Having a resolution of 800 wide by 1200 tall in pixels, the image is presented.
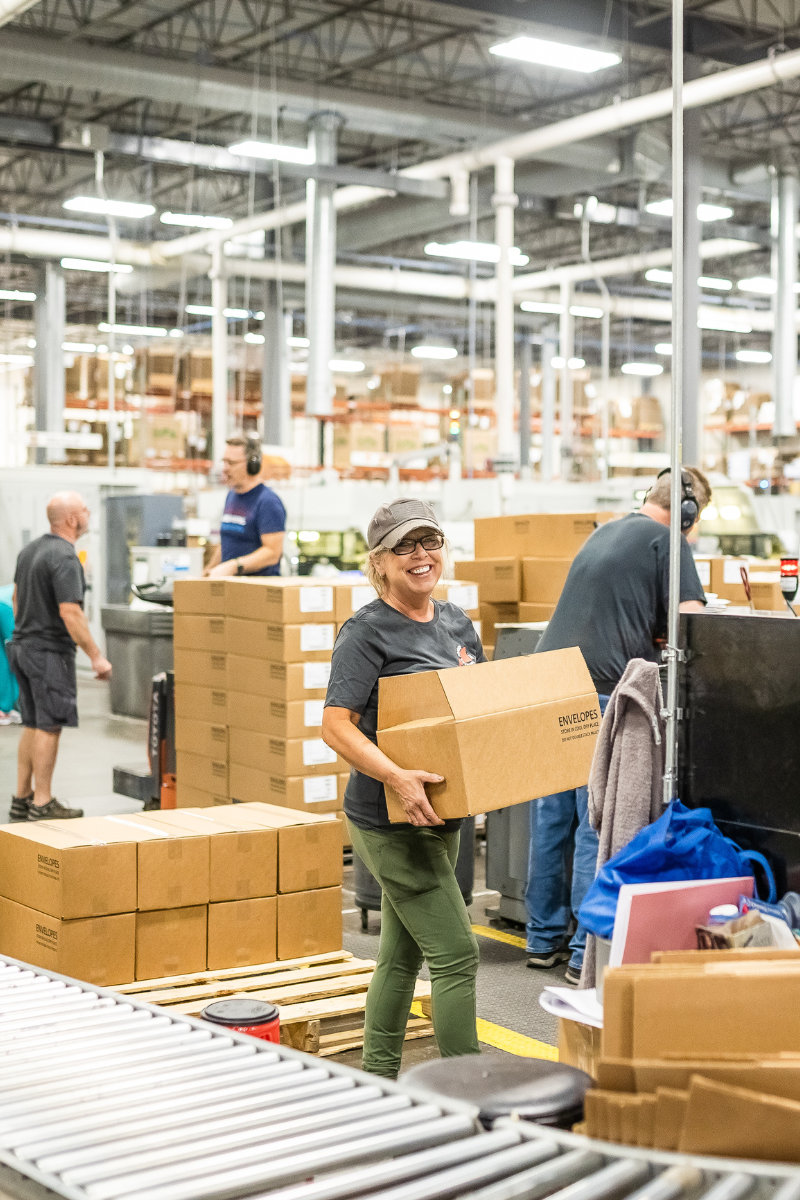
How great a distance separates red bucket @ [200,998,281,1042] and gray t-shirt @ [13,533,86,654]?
4093 mm

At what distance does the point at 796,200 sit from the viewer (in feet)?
45.6

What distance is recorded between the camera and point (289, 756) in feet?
19.4

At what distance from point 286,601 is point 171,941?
7.34ft

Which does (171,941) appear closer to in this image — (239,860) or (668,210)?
Answer: (239,860)

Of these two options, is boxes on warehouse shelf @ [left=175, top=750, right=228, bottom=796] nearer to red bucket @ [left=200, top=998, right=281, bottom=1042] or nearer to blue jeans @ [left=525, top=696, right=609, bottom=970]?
blue jeans @ [left=525, top=696, right=609, bottom=970]

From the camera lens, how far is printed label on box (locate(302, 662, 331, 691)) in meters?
5.96

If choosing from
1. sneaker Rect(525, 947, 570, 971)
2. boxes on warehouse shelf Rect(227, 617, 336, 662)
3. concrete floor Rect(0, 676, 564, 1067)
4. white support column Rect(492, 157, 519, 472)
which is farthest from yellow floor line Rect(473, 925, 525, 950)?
white support column Rect(492, 157, 519, 472)

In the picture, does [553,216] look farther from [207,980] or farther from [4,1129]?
[4,1129]

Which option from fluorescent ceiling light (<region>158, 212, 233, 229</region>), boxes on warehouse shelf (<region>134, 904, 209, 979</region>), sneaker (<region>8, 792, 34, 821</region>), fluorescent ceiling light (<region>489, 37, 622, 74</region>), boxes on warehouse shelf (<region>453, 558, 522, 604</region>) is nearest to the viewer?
boxes on warehouse shelf (<region>134, 904, 209, 979</region>)

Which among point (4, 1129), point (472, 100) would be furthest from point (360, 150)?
point (4, 1129)

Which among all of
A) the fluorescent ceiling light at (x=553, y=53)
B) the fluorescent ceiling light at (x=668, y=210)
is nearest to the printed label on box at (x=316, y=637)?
the fluorescent ceiling light at (x=553, y=53)

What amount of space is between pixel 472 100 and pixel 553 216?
239 cm

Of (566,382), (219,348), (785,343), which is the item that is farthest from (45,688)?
(566,382)

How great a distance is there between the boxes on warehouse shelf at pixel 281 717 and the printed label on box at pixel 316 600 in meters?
0.44
